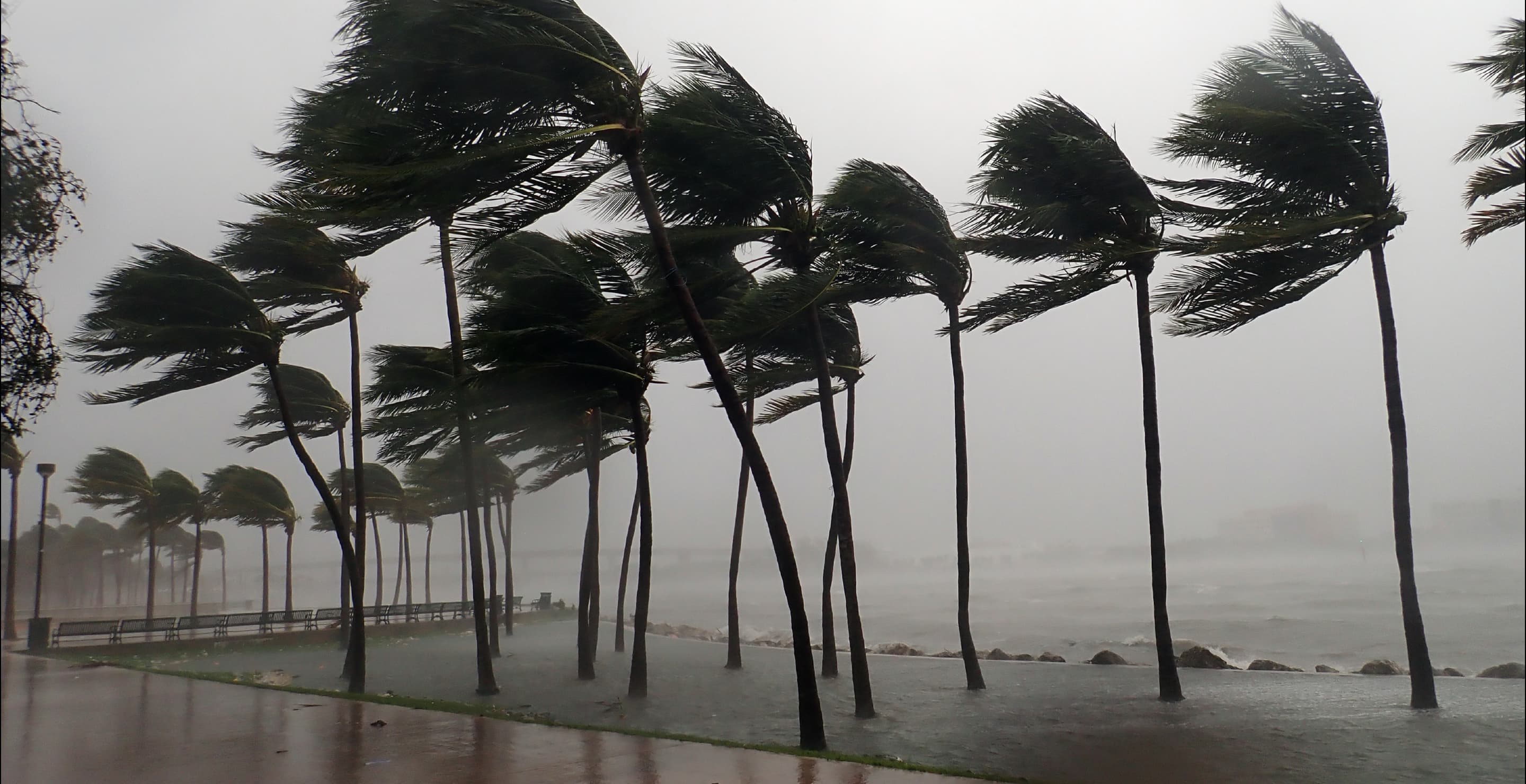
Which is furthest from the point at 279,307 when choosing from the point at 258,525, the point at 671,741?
the point at 258,525

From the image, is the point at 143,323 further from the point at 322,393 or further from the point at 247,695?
the point at 322,393

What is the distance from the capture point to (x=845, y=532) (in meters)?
12.6

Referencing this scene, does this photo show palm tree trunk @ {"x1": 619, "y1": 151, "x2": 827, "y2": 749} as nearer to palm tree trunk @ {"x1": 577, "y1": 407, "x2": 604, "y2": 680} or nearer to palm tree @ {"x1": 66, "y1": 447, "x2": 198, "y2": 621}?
palm tree trunk @ {"x1": 577, "y1": 407, "x2": 604, "y2": 680}

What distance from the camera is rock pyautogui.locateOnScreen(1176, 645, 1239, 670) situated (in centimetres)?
1664

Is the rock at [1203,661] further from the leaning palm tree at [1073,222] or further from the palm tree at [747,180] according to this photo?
the palm tree at [747,180]

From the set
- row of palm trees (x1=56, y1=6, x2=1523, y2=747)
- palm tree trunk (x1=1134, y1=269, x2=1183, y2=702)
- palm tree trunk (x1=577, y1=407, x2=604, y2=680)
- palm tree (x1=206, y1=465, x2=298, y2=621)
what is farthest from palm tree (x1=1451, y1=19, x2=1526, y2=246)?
palm tree (x1=206, y1=465, x2=298, y2=621)

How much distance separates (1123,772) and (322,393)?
21.5 m

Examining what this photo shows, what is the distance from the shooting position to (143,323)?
1480 centimetres

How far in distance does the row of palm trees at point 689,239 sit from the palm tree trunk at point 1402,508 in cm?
4

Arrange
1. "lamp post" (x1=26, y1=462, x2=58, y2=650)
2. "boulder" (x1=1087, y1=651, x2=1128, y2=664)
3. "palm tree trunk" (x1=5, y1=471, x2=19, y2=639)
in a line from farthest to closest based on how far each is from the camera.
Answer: "lamp post" (x1=26, y1=462, x2=58, y2=650), "boulder" (x1=1087, y1=651, x2=1128, y2=664), "palm tree trunk" (x1=5, y1=471, x2=19, y2=639)

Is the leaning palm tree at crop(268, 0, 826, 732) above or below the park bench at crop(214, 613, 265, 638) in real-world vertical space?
above

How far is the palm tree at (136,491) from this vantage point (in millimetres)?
31125

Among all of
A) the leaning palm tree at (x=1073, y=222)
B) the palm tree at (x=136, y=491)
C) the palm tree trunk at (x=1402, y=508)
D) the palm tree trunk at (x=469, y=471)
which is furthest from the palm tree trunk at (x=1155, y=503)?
the palm tree at (x=136, y=491)

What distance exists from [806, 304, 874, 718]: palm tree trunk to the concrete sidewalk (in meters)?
4.43
